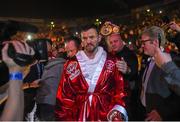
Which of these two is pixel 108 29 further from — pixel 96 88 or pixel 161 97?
pixel 161 97

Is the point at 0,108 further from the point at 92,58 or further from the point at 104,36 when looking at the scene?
the point at 104,36

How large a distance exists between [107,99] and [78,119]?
37 cm

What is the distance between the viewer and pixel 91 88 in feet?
13.4

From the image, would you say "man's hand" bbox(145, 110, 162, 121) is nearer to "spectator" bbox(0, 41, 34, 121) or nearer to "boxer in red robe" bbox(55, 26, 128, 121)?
"boxer in red robe" bbox(55, 26, 128, 121)

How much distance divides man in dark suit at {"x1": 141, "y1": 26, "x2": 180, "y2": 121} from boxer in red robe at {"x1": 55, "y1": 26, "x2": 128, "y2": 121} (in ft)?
0.95

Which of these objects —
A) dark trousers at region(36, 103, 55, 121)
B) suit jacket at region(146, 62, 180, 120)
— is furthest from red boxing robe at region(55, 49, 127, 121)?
suit jacket at region(146, 62, 180, 120)

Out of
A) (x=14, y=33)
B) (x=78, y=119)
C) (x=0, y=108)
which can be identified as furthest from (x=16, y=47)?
(x=78, y=119)

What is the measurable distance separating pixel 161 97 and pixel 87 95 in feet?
2.51

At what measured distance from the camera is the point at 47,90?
4340 mm

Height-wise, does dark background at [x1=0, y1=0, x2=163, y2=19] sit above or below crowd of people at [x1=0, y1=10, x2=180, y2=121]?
above

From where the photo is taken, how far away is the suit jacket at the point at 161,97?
391 cm

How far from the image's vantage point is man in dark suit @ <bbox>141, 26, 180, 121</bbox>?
3.91 metres

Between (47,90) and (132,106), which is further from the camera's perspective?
(132,106)

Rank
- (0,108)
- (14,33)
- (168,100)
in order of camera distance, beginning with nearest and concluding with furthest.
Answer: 1. (14,33)
2. (0,108)
3. (168,100)
